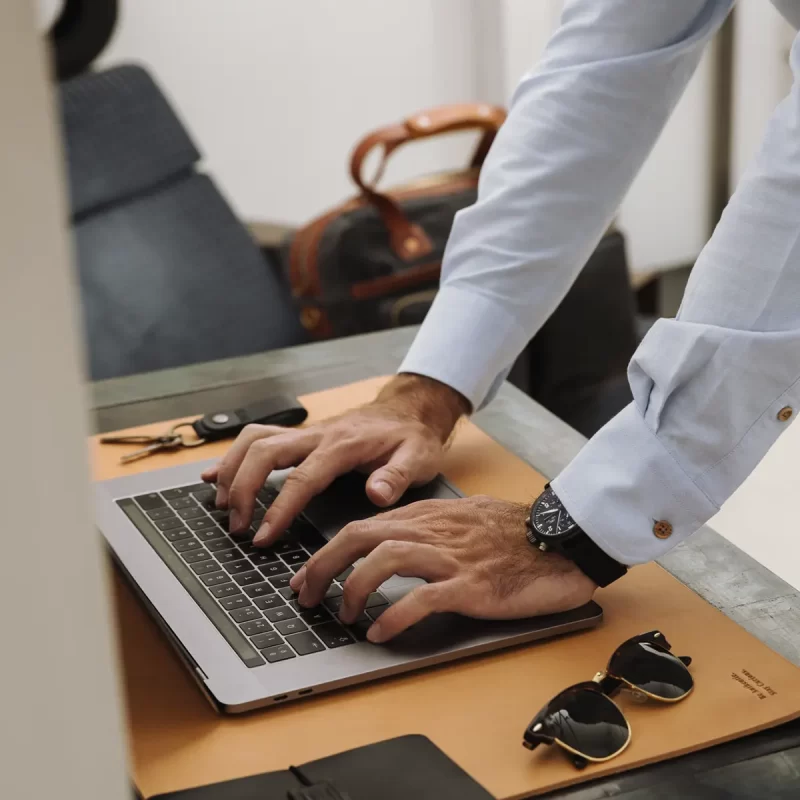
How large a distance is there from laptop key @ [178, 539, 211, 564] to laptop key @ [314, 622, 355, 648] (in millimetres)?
139

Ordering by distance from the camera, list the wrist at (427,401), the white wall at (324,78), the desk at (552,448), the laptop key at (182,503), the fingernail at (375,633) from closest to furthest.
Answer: the desk at (552,448), the fingernail at (375,633), the laptop key at (182,503), the wrist at (427,401), the white wall at (324,78)

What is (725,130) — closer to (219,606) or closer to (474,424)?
(474,424)

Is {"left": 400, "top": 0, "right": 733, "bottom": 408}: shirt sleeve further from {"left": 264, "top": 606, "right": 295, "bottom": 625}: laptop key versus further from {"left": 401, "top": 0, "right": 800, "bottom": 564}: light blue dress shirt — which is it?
{"left": 264, "top": 606, "right": 295, "bottom": 625}: laptop key

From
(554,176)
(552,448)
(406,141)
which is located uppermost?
(554,176)

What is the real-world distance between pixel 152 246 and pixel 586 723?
1.72 metres

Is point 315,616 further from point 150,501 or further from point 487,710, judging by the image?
point 150,501

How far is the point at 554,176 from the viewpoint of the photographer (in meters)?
1.14

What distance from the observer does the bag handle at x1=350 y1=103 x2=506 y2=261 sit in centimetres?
209

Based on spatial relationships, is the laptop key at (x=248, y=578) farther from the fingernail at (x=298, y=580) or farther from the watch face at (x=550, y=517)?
the watch face at (x=550, y=517)

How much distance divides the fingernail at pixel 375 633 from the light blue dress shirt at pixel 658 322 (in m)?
0.17

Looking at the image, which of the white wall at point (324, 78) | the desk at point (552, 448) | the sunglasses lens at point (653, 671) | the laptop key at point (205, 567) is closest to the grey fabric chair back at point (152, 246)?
the white wall at point (324, 78)

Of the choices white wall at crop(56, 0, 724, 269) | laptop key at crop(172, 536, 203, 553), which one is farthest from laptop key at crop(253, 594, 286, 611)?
white wall at crop(56, 0, 724, 269)

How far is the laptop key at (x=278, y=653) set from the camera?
75cm

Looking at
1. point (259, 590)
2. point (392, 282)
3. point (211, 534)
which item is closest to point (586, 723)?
point (259, 590)
